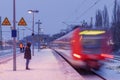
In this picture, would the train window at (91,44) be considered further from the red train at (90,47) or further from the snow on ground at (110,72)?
the snow on ground at (110,72)

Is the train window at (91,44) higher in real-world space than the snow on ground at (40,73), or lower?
higher

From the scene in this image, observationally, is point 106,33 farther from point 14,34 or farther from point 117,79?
point 14,34

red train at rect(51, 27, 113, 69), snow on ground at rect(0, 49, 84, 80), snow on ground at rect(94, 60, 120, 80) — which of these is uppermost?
red train at rect(51, 27, 113, 69)

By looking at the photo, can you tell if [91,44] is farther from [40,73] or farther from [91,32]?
[40,73]

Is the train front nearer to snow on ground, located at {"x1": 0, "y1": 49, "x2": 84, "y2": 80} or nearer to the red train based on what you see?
the red train

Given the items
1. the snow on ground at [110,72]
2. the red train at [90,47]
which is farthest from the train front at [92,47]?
the snow on ground at [110,72]

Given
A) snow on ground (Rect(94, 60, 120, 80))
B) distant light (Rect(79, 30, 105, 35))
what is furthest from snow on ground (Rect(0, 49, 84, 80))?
distant light (Rect(79, 30, 105, 35))

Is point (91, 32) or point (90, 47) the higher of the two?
point (91, 32)

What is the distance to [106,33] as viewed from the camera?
24703 millimetres

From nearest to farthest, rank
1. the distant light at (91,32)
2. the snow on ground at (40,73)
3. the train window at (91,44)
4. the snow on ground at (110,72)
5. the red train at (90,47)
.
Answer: the snow on ground at (40,73) < the snow on ground at (110,72) < the red train at (90,47) < the train window at (91,44) < the distant light at (91,32)

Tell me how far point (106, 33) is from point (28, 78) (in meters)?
7.26

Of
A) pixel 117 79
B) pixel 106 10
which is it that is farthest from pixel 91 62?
pixel 106 10

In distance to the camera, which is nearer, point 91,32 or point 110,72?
point 91,32

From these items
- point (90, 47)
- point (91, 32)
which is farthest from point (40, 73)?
point (91, 32)
